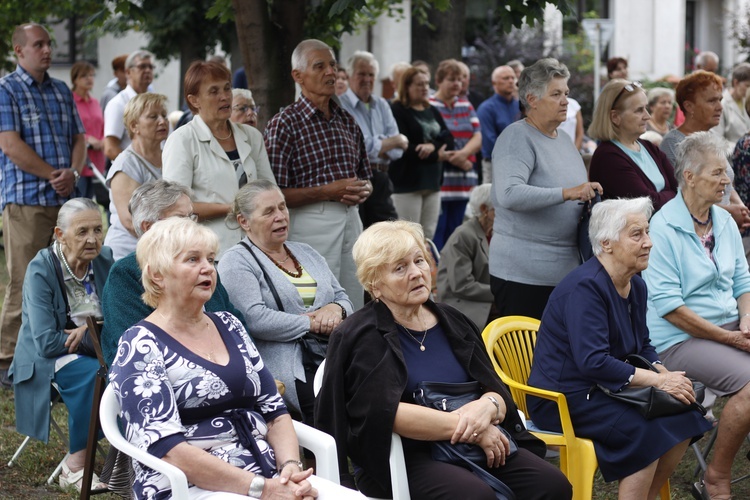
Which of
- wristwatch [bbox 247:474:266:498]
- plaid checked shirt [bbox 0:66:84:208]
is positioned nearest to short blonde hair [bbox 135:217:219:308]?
wristwatch [bbox 247:474:266:498]

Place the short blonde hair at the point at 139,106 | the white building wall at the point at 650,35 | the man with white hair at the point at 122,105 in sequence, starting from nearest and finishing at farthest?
the short blonde hair at the point at 139,106
the man with white hair at the point at 122,105
the white building wall at the point at 650,35

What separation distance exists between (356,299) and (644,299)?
1.99m

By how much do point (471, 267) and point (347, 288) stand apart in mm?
1090

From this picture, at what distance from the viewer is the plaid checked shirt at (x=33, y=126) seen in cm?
684

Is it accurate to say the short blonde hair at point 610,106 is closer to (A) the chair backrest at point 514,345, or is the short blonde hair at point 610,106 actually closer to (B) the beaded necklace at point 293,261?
(A) the chair backrest at point 514,345

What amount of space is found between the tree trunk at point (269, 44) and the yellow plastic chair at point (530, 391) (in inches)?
105

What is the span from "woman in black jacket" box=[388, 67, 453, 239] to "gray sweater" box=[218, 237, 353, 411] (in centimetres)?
Answer: 399

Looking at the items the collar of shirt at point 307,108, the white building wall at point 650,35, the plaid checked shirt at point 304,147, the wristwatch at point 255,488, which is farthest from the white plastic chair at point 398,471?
the white building wall at point 650,35

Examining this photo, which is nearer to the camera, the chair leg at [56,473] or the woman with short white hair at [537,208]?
the chair leg at [56,473]

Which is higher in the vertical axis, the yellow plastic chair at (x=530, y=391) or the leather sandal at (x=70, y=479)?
the yellow plastic chair at (x=530, y=391)

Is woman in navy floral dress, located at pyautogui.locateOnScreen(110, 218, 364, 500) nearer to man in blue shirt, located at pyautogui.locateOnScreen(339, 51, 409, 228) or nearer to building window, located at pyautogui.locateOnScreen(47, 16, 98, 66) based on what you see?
man in blue shirt, located at pyautogui.locateOnScreen(339, 51, 409, 228)

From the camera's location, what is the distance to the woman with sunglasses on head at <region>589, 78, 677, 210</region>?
19.0 ft

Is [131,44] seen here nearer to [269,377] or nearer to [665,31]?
[665,31]

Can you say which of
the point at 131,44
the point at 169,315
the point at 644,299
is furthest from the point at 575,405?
the point at 131,44
